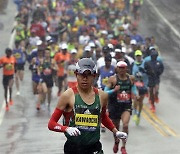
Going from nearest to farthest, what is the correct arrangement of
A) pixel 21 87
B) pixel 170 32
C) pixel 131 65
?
pixel 131 65, pixel 21 87, pixel 170 32

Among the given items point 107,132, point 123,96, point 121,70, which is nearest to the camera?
point 121,70

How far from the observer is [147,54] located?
66.3 ft

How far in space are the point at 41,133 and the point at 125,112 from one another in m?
3.66

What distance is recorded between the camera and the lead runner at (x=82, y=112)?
297 inches

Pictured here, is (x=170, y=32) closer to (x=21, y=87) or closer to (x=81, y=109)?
(x=21, y=87)

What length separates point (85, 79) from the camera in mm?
7539

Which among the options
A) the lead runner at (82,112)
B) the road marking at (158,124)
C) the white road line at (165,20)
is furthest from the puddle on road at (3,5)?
the lead runner at (82,112)

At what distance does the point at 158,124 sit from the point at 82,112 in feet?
32.5

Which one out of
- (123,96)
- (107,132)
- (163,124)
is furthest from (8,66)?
(123,96)

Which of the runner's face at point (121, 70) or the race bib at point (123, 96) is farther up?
the runner's face at point (121, 70)

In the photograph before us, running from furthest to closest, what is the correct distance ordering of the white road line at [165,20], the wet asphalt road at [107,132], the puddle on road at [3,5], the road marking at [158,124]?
the puddle on road at [3,5]
the white road line at [165,20]
the road marking at [158,124]
the wet asphalt road at [107,132]

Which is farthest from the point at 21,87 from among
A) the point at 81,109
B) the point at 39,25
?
the point at 81,109

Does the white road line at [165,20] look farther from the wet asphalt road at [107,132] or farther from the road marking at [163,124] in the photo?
the road marking at [163,124]

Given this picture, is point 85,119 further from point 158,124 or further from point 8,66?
point 8,66
